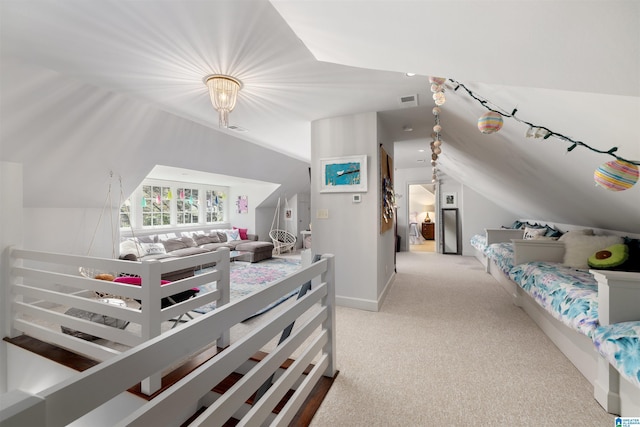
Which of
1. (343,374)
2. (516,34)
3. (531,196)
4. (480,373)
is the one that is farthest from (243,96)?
(531,196)

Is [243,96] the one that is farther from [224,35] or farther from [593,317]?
[593,317]

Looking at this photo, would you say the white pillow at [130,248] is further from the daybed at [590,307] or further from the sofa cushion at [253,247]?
the daybed at [590,307]

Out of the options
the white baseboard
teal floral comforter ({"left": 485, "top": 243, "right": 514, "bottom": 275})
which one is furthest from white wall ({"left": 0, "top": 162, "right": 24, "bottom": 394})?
teal floral comforter ({"left": 485, "top": 243, "right": 514, "bottom": 275})

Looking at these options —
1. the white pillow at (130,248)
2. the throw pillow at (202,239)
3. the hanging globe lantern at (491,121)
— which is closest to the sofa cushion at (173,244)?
the throw pillow at (202,239)

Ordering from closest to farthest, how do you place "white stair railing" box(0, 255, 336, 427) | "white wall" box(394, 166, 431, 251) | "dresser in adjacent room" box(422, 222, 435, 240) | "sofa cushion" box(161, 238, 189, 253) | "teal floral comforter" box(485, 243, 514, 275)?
"white stair railing" box(0, 255, 336, 427) < "teal floral comforter" box(485, 243, 514, 275) < "sofa cushion" box(161, 238, 189, 253) < "white wall" box(394, 166, 431, 251) < "dresser in adjacent room" box(422, 222, 435, 240)

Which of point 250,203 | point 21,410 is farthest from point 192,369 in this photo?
point 250,203

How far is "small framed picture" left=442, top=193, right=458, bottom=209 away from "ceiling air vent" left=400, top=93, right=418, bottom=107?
16.3 ft

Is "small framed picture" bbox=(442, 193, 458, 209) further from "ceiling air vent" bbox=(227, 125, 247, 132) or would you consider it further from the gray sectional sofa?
"ceiling air vent" bbox=(227, 125, 247, 132)

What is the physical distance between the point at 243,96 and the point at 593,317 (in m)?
3.33

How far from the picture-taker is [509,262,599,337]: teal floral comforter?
5.52 feet

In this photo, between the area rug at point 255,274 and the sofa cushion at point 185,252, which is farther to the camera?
the sofa cushion at point 185,252

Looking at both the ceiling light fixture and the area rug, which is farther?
the area rug

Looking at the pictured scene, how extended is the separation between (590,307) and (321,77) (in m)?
2.58

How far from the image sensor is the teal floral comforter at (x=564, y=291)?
5.52ft
